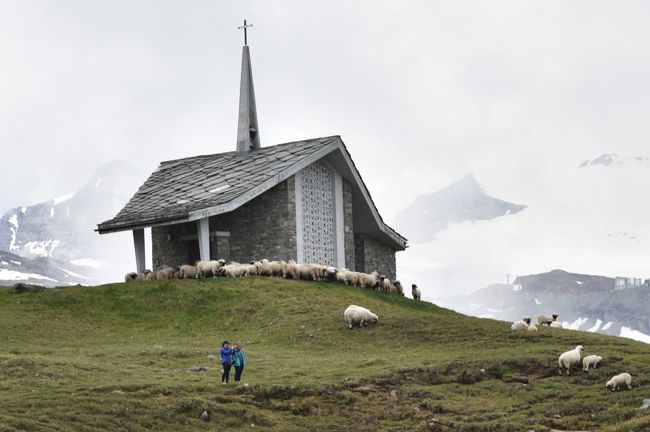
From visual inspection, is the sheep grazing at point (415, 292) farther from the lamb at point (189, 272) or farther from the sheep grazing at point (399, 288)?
the lamb at point (189, 272)

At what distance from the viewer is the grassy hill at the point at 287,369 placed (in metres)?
30.1

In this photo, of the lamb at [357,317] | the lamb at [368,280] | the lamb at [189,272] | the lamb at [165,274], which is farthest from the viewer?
the lamb at [368,280]

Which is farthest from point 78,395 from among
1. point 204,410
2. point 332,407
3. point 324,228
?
point 324,228

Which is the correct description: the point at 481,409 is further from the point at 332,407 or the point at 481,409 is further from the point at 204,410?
the point at 204,410

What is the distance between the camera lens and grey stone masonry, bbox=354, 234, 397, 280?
219ft

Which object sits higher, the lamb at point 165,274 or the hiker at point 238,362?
the lamb at point 165,274

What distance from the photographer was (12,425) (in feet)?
87.2

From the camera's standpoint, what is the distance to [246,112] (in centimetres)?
6769

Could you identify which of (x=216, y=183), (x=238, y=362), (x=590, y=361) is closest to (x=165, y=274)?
(x=216, y=183)

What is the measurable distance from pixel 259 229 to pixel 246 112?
444 inches

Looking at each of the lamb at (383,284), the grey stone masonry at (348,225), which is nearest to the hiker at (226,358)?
the lamb at (383,284)

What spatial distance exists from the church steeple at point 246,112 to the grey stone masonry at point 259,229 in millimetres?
7362

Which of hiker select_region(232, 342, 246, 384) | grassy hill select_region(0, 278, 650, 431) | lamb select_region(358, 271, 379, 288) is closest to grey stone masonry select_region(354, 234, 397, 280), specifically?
lamb select_region(358, 271, 379, 288)

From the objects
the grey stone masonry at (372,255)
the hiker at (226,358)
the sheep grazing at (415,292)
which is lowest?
the hiker at (226,358)
